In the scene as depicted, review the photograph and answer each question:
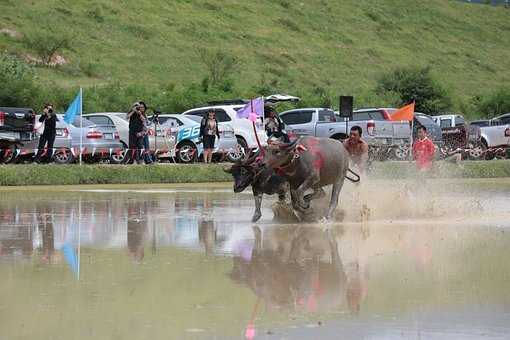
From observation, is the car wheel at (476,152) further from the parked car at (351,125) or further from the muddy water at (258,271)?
the muddy water at (258,271)

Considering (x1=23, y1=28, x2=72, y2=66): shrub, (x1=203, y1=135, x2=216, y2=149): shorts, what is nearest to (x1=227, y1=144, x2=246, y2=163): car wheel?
(x1=203, y1=135, x2=216, y2=149): shorts

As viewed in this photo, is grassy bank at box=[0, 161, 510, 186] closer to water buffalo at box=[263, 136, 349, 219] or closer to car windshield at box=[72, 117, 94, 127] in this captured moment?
car windshield at box=[72, 117, 94, 127]

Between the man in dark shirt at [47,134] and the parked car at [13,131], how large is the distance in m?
0.53

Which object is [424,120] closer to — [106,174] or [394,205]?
[106,174]

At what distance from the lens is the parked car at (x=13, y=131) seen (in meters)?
33.3

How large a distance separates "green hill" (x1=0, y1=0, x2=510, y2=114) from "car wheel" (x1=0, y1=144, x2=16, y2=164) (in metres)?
27.7

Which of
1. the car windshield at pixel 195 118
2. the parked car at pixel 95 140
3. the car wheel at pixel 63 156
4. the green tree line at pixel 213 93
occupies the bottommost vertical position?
the car wheel at pixel 63 156

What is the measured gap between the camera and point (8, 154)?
33688 millimetres

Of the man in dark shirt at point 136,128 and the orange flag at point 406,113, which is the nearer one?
the man in dark shirt at point 136,128

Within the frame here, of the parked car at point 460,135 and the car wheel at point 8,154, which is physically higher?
the parked car at point 460,135

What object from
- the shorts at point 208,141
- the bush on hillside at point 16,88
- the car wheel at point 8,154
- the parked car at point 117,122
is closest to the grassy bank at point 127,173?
the shorts at point 208,141

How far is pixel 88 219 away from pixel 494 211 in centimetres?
705

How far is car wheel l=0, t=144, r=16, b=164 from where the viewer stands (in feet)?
110

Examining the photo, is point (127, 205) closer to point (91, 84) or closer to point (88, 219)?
point (88, 219)
